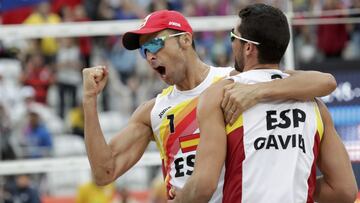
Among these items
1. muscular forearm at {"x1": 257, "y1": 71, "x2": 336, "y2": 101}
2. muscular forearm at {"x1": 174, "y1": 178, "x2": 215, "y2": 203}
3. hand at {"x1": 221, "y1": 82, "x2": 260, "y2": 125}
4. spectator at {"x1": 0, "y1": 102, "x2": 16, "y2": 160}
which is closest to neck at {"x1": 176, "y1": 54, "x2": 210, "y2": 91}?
muscular forearm at {"x1": 257, "y1": 71, "x2": 336, "y2": 101}

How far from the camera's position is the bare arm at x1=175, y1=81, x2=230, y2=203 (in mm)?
4320

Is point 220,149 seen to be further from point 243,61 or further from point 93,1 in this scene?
point 93,1

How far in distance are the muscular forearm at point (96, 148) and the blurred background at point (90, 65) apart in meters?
4.15

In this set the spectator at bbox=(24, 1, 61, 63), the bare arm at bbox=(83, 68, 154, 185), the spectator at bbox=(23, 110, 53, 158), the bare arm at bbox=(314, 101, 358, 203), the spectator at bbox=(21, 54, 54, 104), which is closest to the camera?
the bare arm at bbox=(314, 101, 358, 203)

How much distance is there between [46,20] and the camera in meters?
12.6

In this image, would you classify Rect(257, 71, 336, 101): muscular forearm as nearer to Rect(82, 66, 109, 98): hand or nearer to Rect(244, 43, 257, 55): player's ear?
Rect(244, 43, 257, 55): player's ear

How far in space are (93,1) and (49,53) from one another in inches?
39.9

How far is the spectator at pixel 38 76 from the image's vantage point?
39.5 feet

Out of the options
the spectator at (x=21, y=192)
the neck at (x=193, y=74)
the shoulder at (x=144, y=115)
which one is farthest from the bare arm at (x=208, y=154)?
the spectator at (x=21, y=192)

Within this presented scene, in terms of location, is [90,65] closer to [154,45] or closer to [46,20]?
[46,20]

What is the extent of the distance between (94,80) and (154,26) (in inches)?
19.3

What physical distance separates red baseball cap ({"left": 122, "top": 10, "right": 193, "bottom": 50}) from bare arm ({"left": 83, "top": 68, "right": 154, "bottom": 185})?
1.06 ft

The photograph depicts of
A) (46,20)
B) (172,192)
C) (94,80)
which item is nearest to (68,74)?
(46,20)

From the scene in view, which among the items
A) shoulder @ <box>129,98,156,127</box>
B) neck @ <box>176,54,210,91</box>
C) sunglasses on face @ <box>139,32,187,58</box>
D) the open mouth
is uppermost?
sunglasses on face @ <box>139,32,187,58</box>
